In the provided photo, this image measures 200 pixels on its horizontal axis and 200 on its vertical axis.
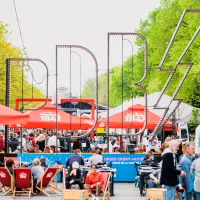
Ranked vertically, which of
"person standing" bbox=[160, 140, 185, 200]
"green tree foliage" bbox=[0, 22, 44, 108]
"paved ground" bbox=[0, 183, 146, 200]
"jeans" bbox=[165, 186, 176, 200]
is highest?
"green tree foliage" bbox=[0, 22, 44, 108]

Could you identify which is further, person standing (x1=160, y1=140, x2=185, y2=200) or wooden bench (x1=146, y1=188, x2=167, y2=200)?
wooden bench (x1=146, y1=188, x2=167, y2=200)

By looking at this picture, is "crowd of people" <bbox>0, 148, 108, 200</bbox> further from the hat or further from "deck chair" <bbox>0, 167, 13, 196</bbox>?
"deck chair" <bbox>0, 167, 13, 196</bbox>

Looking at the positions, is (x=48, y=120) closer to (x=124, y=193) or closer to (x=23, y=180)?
(x=124, y=193)

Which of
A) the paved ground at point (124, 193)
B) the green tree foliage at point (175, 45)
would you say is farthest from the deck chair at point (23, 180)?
the green tree foliage at point (175, 45)

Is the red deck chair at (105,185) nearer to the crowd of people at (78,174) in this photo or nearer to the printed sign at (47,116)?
the crowd of people at (78,174)

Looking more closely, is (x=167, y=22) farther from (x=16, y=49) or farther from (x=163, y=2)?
(x=16, y=49)

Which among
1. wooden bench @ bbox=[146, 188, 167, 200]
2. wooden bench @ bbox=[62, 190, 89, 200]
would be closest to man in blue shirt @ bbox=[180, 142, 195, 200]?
wooden bench @ bbox=[146, 188, 167, 200]

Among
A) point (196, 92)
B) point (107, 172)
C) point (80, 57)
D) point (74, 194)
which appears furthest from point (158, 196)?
point (196, 92)

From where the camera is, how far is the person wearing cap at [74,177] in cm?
2166

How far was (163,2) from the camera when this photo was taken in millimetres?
59125

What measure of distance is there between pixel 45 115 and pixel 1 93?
28.8 meters

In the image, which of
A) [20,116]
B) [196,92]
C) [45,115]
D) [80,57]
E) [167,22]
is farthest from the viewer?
[167,22]

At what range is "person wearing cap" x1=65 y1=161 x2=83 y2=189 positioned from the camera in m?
21.7

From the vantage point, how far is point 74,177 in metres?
21.8
